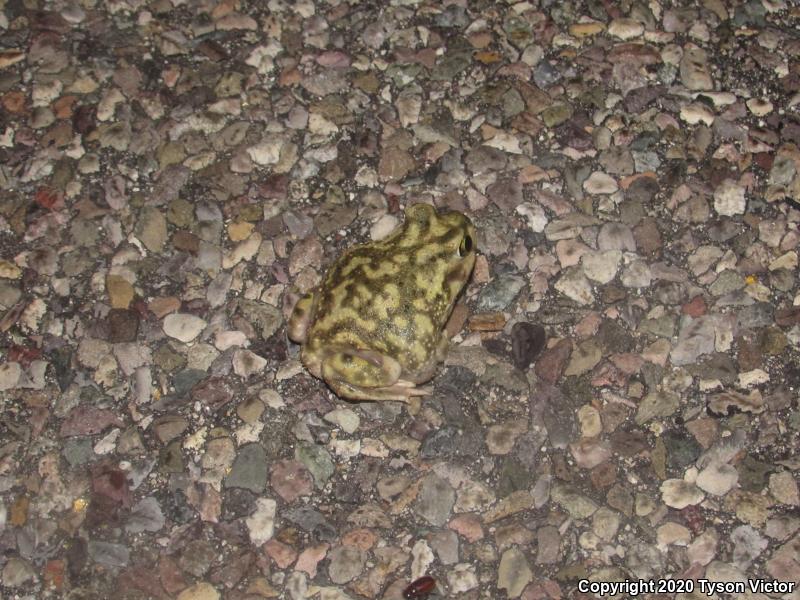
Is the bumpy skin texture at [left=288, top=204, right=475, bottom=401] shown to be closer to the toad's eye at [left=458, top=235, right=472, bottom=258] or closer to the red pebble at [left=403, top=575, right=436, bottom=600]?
the toad's eye at [left=458, top=235, right=472, bottom=258]

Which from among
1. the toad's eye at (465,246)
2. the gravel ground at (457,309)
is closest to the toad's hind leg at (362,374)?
the gravel ground at (457,309)

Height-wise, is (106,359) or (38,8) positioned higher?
(38,8)

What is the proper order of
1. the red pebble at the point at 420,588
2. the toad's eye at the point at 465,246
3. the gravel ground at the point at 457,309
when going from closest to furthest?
the red pebble at the point at 420,588 → the gravel ground at the point at 457,309 → the toad's eye at the point at 465,246

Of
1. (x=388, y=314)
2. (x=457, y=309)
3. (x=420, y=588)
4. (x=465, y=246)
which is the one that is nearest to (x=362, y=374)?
(x=388, y=314)

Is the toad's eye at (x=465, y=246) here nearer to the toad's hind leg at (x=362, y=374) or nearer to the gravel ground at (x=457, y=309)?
the gravel ground at (x=457, y=309)

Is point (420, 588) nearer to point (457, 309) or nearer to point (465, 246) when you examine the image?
point (457, 309)

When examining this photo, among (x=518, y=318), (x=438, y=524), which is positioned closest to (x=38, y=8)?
(x=518, y=318)

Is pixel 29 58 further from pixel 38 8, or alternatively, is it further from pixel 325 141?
pixel 325 141
